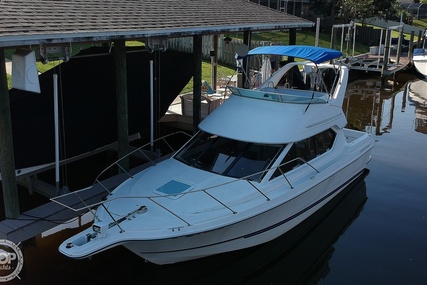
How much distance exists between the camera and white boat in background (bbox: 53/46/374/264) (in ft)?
21.0

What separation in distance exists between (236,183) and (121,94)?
281cm

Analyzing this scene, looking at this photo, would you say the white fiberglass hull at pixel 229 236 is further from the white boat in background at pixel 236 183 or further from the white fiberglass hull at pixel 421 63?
the white fiberglass hull at pixel 421 63

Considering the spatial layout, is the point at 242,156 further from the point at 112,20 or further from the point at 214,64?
the point at 214,64

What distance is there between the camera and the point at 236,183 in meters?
7.32

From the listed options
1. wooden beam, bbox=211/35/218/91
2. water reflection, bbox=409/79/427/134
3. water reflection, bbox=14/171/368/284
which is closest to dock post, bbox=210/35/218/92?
wooden beam, bbox=211/35/218/91

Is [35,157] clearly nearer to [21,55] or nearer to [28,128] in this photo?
[28,128]

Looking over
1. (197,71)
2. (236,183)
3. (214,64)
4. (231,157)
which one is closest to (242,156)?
(231,157)

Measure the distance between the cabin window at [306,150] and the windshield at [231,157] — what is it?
0.24 m

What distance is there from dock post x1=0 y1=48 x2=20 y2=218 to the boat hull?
1.89 m

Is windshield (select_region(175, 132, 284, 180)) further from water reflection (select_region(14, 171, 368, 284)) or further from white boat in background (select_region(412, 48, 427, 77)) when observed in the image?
white boat in background (select_region(412, 48, 427, 77))

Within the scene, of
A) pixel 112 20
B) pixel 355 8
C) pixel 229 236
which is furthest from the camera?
pixel 355 8

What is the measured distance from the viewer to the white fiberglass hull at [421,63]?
24766 mm

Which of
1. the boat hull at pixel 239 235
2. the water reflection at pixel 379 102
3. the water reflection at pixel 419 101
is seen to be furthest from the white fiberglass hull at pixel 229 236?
the water reflection at pixel 419 101

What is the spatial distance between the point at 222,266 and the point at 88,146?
417 centimetres
